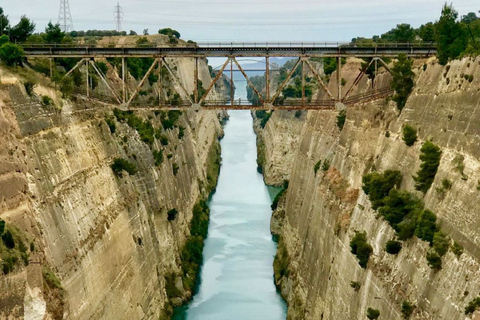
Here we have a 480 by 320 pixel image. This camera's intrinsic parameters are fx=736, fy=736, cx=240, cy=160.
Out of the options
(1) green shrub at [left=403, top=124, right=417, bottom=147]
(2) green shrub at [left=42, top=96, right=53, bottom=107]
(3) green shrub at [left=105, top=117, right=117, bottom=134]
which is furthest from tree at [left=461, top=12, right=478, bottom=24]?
(2) green shrub at [left=42, top=96, right=53, bottom=107]

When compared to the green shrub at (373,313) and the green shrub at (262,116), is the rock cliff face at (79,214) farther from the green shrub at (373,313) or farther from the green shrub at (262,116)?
the green shrub at (262,116)

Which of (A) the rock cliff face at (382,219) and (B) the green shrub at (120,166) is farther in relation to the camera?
(B) the green shrub at (120,166)

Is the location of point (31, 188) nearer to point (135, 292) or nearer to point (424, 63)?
point (135, 292)

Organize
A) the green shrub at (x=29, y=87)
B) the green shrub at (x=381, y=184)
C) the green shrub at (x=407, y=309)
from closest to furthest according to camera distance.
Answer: the green shrub at (x=407, y=309)
the green shrub at (x=381, y=184)
the green shrub at (x=29, y=87)

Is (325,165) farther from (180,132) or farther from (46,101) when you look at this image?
(180,132)

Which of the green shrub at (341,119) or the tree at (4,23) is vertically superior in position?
the tree at (4,23)

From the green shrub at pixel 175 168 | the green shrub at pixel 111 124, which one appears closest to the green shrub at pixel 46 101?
the green shrub at pixel 111 124

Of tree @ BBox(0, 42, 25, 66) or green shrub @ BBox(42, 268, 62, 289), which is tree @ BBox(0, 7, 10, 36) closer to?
tree @ BBox(0, 42, 25, 66)
